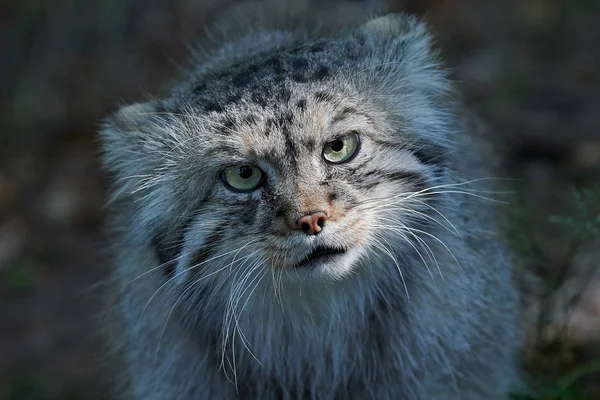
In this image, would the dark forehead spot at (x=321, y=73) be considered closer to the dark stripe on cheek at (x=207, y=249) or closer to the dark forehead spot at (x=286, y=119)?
the dark forehead spot at (x=286, y=119)

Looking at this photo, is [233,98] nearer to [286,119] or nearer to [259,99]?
[259,99]

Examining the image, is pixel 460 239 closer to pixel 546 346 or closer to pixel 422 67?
pixel 422 67

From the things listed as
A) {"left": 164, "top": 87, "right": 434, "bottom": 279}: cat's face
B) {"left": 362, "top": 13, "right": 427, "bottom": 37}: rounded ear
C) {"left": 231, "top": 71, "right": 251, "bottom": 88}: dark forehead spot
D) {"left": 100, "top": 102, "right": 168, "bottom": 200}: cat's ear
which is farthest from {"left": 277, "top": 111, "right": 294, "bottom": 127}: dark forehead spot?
{"left": 362, "top": 13, "right": 427, "bottom": 37}: rounded ear

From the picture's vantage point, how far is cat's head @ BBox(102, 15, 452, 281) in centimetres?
324

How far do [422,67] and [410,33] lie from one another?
5.9 inches

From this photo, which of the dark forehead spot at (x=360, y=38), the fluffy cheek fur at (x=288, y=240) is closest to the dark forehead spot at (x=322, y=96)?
the fluffy cheek fur at (x=288, y=240)

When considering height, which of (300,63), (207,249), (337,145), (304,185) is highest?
(300,63)

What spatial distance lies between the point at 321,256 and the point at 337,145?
15.5 inches

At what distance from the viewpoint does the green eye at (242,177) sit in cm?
331

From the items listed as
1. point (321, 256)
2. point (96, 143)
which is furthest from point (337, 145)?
point (96, 143)

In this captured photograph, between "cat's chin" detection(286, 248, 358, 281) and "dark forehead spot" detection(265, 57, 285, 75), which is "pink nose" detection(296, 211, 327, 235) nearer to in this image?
"cat's chin" detection(286, 248, 358, 281)

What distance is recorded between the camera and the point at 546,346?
450cm

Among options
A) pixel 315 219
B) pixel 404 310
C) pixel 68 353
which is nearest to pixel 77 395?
pixel 68 353

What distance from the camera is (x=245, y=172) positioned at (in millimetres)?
3322
